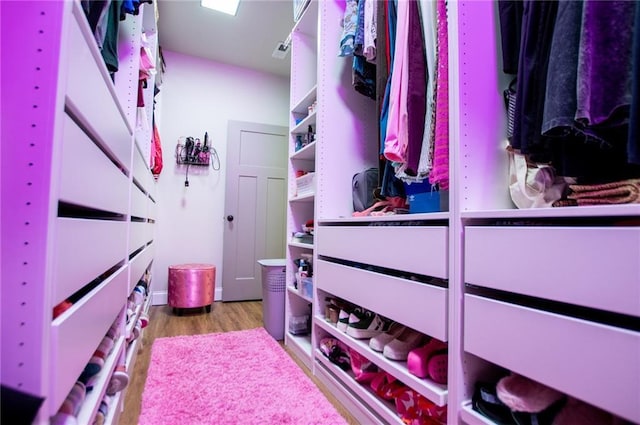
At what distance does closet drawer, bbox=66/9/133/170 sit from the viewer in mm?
604

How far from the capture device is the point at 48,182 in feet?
1.77

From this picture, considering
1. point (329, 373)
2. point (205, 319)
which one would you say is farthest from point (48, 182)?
point (205, 319)

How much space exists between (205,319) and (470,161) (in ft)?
7.56

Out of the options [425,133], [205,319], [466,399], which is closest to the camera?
[466,399]

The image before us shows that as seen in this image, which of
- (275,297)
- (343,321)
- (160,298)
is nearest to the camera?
(343,321)

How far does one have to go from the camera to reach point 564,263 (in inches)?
26.1

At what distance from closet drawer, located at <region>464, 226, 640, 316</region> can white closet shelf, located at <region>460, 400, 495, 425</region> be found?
1.09 feet

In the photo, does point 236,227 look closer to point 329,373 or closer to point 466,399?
point 329,373

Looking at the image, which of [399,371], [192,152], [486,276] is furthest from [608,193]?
[192,152]

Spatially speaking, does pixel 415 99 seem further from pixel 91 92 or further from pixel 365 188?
pixel 91 92

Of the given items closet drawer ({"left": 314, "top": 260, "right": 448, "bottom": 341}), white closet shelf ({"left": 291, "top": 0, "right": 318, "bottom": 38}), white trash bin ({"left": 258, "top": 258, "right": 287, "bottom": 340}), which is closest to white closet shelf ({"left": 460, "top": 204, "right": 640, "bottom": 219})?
closet drawer ({"left": 314, "top": 260, "right": 448, "bottom": 341})

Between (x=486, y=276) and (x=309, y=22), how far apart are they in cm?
195

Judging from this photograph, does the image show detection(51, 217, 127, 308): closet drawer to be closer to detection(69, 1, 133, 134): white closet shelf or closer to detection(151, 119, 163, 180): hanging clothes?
detection(69, 1, 133, 134): white closet shelf

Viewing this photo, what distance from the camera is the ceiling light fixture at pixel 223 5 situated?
2.38 m
